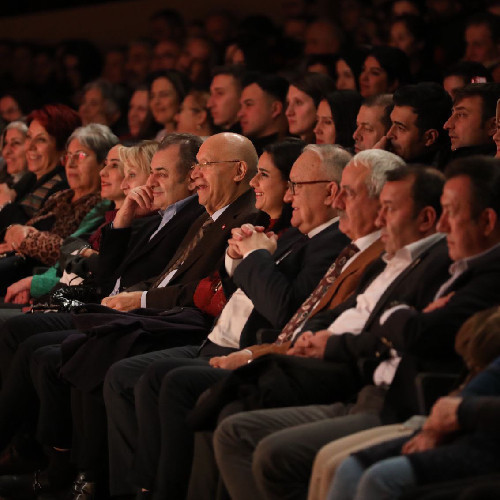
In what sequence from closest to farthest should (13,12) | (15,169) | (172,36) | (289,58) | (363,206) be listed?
1. (363,206)
2. (15,169)
3. (289,58)
4. (172,36)
5. (13,12)

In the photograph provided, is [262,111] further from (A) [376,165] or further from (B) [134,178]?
(A) [376,165]

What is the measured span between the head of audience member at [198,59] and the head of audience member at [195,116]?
45.3 inches

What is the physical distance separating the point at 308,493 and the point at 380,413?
279mm

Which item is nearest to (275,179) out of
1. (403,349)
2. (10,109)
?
(403,349)

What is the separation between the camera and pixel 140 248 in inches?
202

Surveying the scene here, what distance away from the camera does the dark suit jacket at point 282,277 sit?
3.86m

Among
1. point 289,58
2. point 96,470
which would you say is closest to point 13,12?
point 289,58

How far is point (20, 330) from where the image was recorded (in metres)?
4.89

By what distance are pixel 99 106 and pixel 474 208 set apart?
5.17m

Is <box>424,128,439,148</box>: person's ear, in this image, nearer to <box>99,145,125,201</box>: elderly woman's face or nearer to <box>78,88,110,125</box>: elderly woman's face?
<box>99,145,125,201</box>: elderly woman's face

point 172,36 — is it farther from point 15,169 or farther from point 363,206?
point 363,206

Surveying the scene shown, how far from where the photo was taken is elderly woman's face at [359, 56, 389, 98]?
601 centimetres

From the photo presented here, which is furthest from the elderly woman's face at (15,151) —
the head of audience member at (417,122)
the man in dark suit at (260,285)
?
the man in dark suit at (260,285)

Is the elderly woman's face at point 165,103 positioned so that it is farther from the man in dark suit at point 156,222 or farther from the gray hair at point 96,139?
the man in dark suit at point 156,222
